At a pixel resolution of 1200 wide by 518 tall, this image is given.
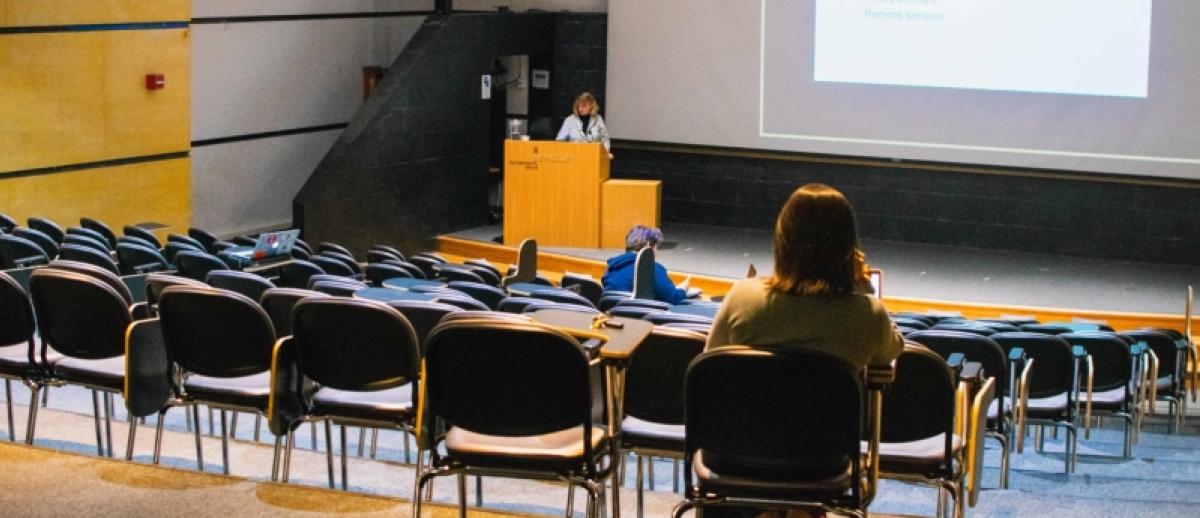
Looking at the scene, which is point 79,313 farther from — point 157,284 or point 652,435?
point 652,435

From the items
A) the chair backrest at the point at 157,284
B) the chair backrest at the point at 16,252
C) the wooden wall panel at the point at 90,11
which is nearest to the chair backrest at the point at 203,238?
the chair backrest at the point at 16,252

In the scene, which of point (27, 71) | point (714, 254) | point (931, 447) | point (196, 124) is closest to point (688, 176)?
point (714, 254)

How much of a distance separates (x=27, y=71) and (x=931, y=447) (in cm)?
839

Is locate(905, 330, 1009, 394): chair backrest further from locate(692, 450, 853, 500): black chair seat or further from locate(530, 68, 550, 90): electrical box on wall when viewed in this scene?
locate(530, 68, 550, 90): electrical box on wall

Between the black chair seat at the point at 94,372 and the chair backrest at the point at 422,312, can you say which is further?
the black chair seat at the point at 94,372

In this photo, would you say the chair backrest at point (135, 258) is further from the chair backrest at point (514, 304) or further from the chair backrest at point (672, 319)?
the chair backrest at point (672, 319)

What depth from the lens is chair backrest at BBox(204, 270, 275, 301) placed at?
599 centimetres

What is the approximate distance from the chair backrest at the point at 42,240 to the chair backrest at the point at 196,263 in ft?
3.24

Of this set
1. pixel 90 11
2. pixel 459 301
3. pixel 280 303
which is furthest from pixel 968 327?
pixel 90 11

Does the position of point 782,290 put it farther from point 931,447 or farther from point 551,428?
point 931,447

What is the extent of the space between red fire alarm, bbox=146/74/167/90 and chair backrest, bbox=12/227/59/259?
3.74 meters

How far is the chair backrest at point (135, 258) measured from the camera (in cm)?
788

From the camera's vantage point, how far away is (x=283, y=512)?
4.27m

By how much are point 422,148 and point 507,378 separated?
9555mm
